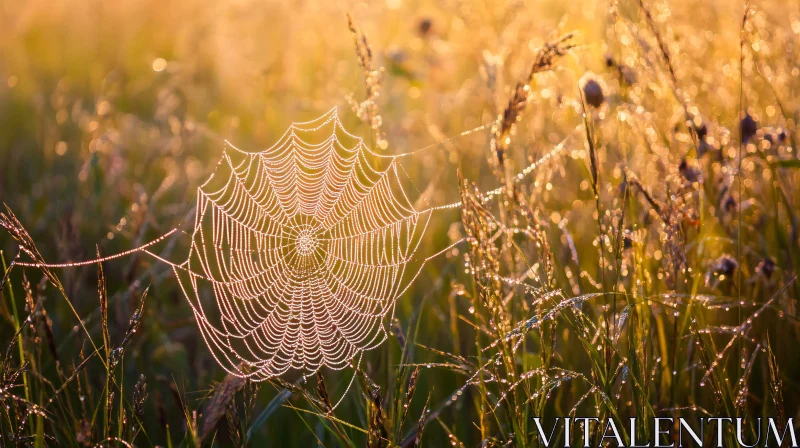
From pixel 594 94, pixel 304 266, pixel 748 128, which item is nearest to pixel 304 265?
pixel 304 266

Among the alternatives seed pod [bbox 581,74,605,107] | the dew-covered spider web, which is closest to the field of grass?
seed pod [bbox 581,74,605,107]

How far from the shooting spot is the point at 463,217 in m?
1.64

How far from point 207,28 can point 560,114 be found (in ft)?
7.66

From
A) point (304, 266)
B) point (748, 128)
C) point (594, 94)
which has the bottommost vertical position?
point (304, 266)

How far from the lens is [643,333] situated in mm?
1880

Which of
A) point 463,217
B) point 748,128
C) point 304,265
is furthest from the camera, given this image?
point 304,265

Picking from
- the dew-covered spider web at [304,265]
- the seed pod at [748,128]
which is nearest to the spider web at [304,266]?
the dew-covered spider web at [304,265]

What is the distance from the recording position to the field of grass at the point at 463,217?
69.7 inches

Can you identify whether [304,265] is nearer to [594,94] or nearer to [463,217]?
[594,94]

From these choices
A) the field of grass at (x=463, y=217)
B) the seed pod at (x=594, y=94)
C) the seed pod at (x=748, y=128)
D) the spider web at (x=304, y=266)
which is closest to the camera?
the field of grass at (x=463, y=217)

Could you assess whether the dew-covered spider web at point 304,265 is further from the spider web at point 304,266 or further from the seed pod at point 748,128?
the seed pod at point 748,128

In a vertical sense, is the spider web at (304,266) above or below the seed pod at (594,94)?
below

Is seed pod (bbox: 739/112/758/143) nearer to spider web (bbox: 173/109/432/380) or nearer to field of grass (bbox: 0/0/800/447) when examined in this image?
field of grass (bbox: 0/0/800/447)

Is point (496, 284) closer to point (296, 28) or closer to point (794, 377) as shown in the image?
point (794, 377)
